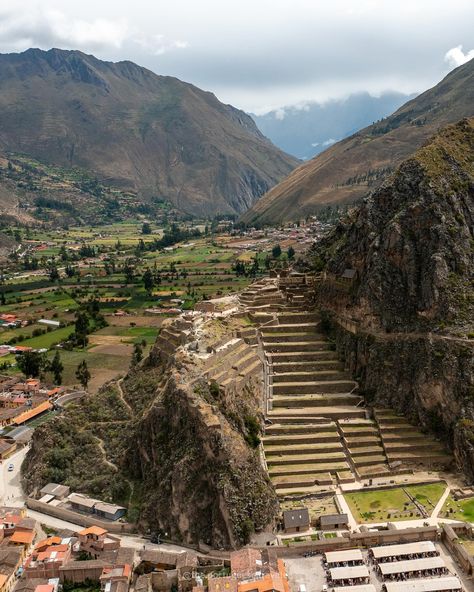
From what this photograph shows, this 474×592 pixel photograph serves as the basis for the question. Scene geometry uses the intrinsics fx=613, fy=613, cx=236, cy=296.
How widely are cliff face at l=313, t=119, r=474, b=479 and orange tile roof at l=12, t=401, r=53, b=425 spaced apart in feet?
111

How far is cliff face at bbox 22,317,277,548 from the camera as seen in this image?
43.2m

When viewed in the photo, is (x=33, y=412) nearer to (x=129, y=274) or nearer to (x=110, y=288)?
(x=110, y=288)

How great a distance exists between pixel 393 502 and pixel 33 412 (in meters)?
42.0

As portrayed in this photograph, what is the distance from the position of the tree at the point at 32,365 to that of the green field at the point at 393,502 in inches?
1943

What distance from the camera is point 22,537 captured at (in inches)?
1719

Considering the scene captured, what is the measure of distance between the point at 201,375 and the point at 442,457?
21.2m

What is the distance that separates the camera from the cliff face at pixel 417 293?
53.4m

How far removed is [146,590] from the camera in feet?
126

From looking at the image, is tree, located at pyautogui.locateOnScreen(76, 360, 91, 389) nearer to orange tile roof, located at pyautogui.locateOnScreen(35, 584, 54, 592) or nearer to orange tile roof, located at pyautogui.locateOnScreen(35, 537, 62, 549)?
orange tile roof, located at pyautogui.locateOnScreen(35, 537, 62, 549)

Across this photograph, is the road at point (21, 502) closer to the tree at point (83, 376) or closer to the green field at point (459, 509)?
the tree at point (83, 376)

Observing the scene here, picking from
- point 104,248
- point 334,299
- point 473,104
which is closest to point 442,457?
point 334,299

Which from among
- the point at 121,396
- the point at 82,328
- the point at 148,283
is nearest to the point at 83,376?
the point at 121,396

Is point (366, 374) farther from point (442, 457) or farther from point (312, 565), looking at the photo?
point (312, 565)

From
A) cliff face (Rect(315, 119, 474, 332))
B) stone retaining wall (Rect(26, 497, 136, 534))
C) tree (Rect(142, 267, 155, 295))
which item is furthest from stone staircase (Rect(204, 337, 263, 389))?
tree (Rect(142, 267, 155, 295))
